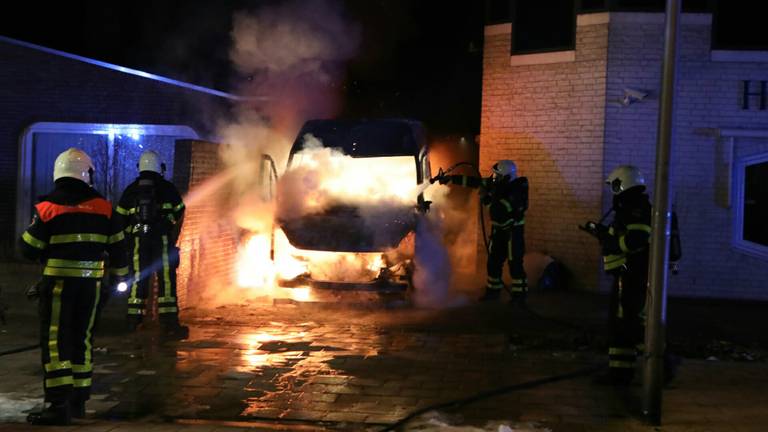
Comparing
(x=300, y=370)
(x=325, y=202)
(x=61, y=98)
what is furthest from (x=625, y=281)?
(x=61, y=98)

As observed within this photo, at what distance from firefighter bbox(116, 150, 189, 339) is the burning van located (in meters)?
1.99

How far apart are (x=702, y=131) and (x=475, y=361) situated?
5.86 meters

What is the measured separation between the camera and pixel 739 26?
1082 cm

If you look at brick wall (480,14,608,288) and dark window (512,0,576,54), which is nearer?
brick wall (480,14,608,288)

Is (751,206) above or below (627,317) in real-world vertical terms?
above

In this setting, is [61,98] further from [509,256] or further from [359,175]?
[509,256]

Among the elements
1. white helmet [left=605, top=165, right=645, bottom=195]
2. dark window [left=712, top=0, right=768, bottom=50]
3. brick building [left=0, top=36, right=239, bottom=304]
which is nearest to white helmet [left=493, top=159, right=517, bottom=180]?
white helmet [left=605, top=165, right=645, bottom=195]

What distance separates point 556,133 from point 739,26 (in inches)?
115

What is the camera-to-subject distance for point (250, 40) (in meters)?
13.1

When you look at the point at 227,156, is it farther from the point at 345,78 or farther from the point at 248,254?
the point at 345,78

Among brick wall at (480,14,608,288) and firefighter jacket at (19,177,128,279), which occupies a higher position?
brick wall at (480,14,608,288)

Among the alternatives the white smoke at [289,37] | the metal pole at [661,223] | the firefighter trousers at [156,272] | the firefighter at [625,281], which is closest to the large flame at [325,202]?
the firefighter trousers at [156,272]

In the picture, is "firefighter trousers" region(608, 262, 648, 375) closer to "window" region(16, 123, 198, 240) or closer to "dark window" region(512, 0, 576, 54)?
"dark window" region(512, 0, 576, 54)

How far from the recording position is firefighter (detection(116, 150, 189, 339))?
7852 mm
